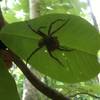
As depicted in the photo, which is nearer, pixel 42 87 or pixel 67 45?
pixel 42 87

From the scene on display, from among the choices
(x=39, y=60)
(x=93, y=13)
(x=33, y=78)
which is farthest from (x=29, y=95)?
(x=93, y=13)

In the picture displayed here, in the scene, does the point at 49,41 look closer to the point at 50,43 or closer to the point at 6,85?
the point at 50,43

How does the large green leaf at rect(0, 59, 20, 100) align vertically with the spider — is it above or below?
below

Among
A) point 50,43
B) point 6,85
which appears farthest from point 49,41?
point 6,85

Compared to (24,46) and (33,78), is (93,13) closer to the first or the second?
(24,46)

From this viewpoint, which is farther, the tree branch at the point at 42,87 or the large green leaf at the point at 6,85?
the large green leaf at the point at 6,85

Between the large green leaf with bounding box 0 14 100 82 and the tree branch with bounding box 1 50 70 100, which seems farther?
the large green leaf with bounding box 0 14 100 82
